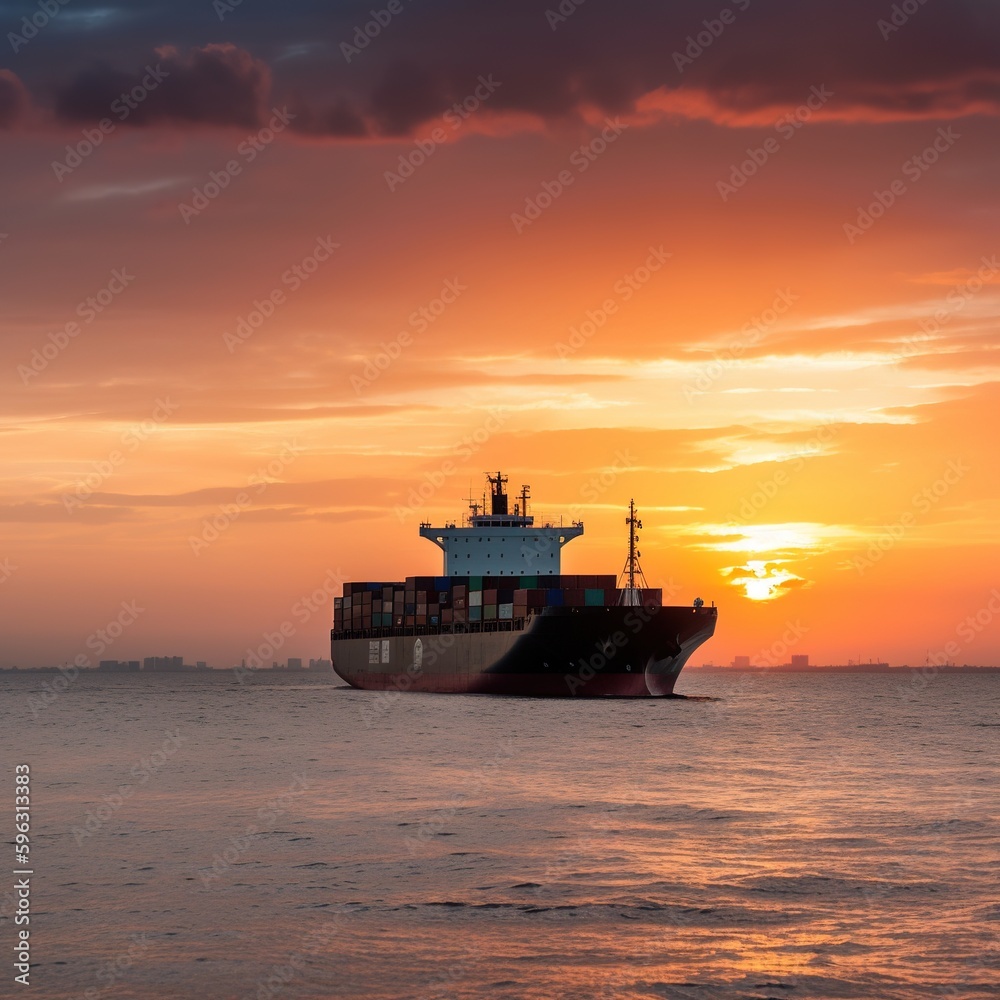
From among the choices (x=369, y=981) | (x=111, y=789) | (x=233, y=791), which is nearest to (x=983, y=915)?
(x=369, y=981)

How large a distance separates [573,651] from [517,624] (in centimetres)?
436

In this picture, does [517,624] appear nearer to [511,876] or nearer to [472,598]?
[472,598]

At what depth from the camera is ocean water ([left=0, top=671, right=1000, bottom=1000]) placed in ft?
52.0

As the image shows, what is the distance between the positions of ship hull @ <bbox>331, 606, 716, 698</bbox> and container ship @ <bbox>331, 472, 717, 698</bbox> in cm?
9

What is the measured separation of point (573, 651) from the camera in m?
77.5

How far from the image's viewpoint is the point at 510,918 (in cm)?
1883

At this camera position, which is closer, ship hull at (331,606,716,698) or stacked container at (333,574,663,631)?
ship hull at (331,606,716,698)

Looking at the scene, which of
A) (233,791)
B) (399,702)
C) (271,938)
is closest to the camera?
(271,938)

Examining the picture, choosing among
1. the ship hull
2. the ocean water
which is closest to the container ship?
the ship hull

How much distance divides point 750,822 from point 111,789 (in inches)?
734

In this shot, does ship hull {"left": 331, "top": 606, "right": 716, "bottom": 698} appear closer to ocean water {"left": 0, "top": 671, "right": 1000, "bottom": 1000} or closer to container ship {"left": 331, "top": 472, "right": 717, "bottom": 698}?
container ship {"left": 331, "top": 472, "right": 717, "bottom": 698}

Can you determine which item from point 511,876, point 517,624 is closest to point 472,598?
point 517,624

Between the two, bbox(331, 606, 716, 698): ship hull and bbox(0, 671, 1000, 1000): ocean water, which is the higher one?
bbox(331, 606, 716, 698): ship hull

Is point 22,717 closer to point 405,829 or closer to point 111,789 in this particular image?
point 111,789
